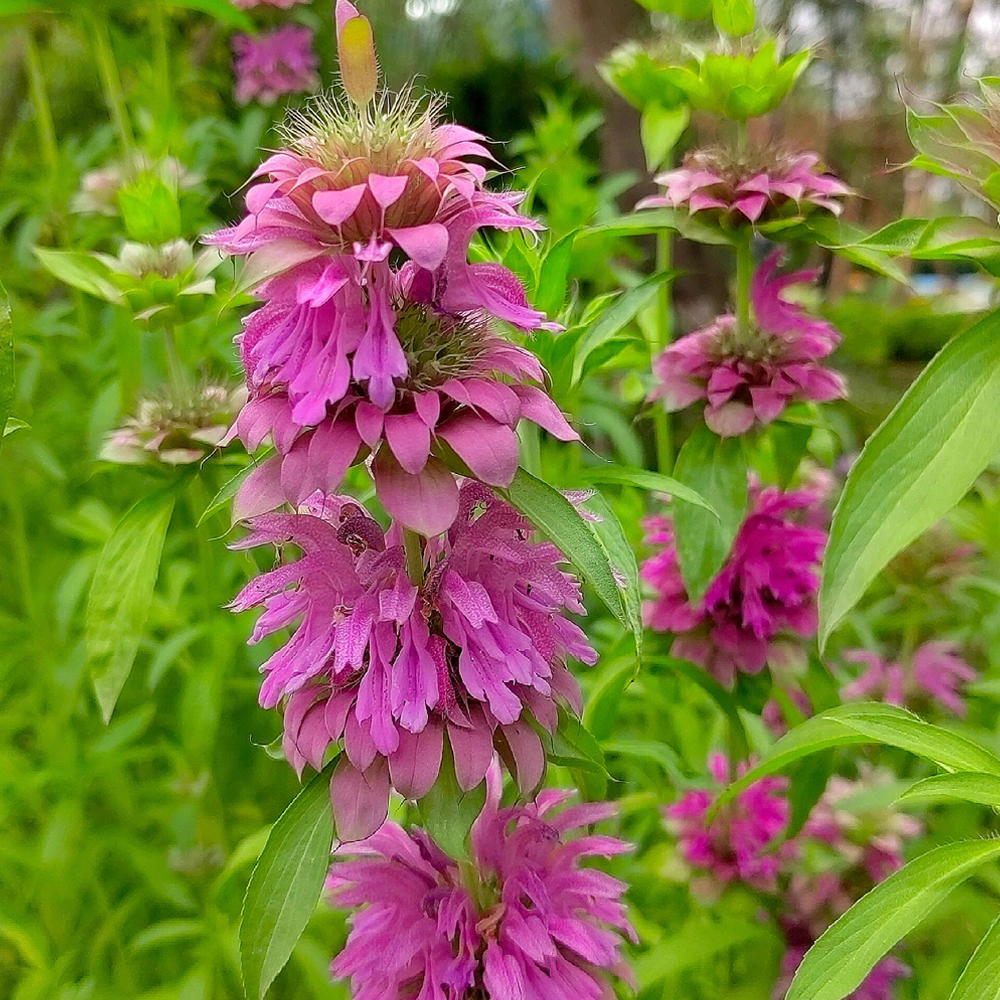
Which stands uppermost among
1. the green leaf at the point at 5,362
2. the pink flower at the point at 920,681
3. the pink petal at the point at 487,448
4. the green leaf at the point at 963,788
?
the green leaf at the point at 5,362

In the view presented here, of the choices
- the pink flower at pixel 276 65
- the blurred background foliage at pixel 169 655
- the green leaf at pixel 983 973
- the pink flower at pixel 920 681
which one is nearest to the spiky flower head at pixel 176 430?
the blurred background foliage at pixel 169 655

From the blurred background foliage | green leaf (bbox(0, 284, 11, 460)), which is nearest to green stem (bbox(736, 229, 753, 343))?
the blurred background foliage

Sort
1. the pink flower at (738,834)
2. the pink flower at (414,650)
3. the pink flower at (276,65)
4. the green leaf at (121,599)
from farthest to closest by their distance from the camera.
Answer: the pink flower at (276,65) → the pink flower at (738,834) → the green leaf at (121,599) → the pink flower at (414,650)

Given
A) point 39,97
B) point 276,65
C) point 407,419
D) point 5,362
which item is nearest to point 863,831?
point 407,419

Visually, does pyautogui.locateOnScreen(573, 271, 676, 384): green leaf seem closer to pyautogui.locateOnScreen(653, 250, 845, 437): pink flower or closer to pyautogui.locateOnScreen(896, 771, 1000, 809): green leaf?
pyautogui.locateOnScreen(653, 250, 845, 437): pink flower

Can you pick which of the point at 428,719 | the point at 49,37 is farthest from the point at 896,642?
the point at 49,37

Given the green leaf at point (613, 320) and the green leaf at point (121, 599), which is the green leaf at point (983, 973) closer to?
the green leaf at point (613, 320)

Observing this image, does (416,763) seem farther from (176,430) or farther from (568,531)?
(176,430)
